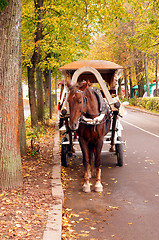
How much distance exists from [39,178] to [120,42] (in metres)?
40.5

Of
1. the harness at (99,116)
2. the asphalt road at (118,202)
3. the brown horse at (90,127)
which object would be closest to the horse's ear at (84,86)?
the brown horse at (90,127)

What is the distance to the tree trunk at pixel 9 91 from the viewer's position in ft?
22.4

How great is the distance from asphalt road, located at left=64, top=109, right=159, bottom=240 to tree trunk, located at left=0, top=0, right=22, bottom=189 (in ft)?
4.32

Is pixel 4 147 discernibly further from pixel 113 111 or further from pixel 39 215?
pixel 113 111

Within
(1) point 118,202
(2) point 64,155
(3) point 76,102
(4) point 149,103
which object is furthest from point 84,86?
(4) point 149,103

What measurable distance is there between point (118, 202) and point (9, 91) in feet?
9.82

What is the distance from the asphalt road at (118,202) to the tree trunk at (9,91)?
1.32 m

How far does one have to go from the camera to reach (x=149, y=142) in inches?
589

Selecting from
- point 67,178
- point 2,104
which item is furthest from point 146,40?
point 2,104

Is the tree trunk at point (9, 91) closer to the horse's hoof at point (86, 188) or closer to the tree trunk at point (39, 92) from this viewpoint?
the horse's hoof at point (86, 188)

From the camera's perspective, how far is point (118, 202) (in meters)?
6.97

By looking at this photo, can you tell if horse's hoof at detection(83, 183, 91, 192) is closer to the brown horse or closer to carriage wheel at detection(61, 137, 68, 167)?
the brown horse

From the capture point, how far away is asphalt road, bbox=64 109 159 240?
5.50m

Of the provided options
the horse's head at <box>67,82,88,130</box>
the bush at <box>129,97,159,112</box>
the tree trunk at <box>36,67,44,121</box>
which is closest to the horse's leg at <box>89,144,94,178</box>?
the horse's head at <box>67,82,88,130</box>
